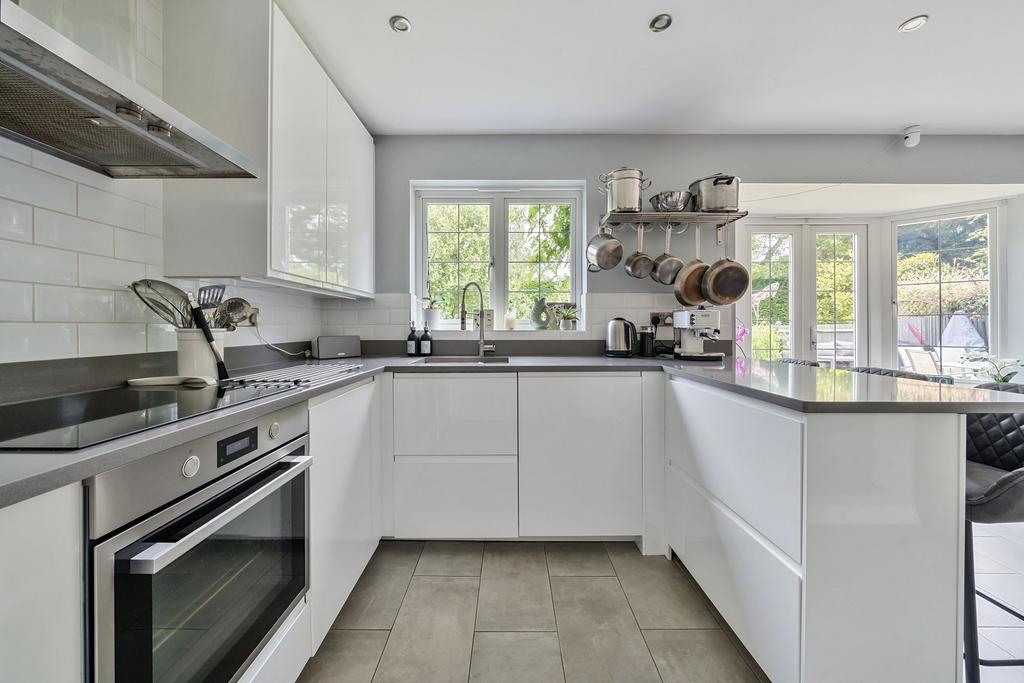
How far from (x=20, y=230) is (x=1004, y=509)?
2571 mm

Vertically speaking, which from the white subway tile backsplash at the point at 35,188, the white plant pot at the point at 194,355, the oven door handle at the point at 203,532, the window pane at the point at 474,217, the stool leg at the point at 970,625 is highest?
the window pane at the point at 474,217

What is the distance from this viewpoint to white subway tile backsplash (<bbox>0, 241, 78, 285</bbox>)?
1.00 metres

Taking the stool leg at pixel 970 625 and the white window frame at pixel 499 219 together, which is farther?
the white window frame at pixel 499 219

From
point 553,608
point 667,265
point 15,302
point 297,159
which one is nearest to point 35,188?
point 15,302

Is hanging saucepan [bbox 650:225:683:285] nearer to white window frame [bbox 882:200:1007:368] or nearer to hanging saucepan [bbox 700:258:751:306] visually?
hanging saucepan [bbox 700:258:751:306]

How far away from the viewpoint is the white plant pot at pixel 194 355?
133cm

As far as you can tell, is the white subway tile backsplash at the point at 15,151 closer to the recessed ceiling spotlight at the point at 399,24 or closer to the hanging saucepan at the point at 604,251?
the recessed ceiling spotlight at the point at 399,24

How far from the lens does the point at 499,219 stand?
285 cm

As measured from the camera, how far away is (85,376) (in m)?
1.17

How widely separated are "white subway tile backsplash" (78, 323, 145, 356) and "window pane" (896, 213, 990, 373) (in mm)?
5083

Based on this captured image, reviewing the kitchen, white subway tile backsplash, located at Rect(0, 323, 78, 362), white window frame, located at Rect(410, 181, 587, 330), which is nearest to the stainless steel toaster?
the kitchen

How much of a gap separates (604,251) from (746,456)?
1561 millimetres

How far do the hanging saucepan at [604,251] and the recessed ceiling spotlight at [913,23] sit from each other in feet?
4.87

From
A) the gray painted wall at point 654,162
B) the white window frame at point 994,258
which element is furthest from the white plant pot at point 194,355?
the white window frame at point 994,258
